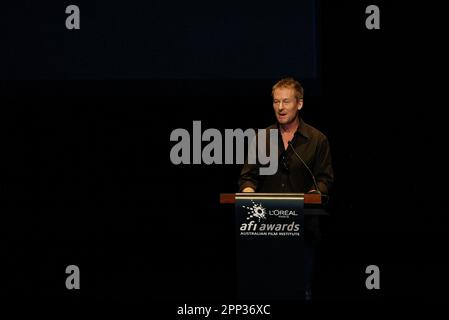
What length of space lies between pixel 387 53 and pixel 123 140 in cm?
209

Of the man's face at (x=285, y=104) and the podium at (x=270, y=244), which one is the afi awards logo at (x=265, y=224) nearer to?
the podium at (x=270, y=244)

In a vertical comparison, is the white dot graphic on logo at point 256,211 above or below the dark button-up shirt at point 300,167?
below

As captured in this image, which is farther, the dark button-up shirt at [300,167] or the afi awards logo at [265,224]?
the dark button-up shirt at [300,167]

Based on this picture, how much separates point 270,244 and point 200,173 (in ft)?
5.51

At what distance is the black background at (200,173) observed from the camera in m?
6.43

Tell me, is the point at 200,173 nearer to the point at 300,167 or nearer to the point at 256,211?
the point at 300,167

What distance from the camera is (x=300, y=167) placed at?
18.0ft

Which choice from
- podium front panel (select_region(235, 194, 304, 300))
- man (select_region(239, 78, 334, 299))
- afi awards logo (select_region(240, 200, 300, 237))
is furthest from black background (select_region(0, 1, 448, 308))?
afi awards logo (select_region(240, 200, 300, 237))

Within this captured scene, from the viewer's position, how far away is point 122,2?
661cm

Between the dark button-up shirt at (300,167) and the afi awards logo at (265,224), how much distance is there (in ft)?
1.19

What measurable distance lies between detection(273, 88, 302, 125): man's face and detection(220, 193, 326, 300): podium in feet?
1.92

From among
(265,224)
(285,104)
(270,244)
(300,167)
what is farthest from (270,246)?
(285,104)

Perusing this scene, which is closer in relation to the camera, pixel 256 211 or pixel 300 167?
pixel 256 211

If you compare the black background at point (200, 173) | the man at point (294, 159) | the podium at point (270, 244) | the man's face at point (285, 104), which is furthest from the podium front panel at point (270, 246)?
the black background at point (200, 173)
